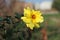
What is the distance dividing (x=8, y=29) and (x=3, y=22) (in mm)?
36

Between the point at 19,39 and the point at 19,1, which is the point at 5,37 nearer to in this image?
the point at 19,39

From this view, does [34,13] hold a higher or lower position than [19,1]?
higher

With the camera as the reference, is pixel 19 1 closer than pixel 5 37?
No

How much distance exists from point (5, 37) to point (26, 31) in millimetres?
91

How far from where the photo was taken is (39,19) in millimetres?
797

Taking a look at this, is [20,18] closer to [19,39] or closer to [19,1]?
[19,39]

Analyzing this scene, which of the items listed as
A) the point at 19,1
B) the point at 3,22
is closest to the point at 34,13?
the point at 3,22

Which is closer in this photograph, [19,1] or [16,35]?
[16,35]

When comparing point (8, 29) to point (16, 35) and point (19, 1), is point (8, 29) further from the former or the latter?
point (19, 1)

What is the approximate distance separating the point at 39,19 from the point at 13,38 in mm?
133

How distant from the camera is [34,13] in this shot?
80cm

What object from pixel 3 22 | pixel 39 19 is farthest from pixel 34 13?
pixel 3 22

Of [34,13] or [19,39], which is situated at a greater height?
[34,13]

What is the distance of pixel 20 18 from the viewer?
814mm
